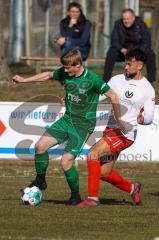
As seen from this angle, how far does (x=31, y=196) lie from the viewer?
39.7 ft

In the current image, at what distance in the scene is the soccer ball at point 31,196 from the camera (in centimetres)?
1208

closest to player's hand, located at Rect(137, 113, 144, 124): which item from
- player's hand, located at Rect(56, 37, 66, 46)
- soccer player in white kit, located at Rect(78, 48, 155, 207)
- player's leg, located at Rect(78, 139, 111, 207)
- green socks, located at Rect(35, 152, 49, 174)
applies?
soccer player in white kit, located at Rect(78, 48, 155, 207)

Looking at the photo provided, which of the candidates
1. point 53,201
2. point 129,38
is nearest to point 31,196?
point 53,201

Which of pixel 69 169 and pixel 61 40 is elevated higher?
pixel 61 40

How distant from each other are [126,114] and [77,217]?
1.68m

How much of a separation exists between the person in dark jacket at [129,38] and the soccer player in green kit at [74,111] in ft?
24.9

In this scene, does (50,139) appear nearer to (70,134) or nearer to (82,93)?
(70,134)

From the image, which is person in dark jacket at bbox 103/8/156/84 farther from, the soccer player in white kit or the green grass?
the soccer player in white kit

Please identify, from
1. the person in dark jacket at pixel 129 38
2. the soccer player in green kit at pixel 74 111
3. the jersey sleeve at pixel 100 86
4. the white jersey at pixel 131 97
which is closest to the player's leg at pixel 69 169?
the soccer player in green kit at pixel 74 111

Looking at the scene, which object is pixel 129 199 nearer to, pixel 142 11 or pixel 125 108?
pixel 125 108

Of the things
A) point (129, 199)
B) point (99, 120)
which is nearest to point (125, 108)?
point (129, 199)

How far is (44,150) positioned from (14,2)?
17.2 m

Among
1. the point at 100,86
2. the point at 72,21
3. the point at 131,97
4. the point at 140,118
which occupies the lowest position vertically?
the point at 140,118

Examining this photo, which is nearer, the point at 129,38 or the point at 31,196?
the point at 31,196
